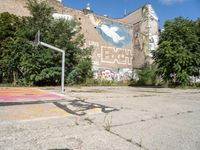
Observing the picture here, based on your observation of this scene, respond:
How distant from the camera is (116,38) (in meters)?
33.5

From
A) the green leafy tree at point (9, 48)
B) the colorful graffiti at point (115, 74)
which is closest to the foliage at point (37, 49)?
the green leafy tree at point (9, 48)

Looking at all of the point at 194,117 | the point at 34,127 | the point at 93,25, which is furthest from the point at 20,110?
the point at 93,25

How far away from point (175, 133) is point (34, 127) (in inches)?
136

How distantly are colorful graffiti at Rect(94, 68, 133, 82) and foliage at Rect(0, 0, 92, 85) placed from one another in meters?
7.35

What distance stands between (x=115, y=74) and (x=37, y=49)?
13752 millimetres

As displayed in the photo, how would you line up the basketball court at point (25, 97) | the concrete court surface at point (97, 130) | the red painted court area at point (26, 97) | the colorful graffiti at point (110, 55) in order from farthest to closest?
the colorful graffiti at point (110, 55)
the red painted court area at point (26, 97)
the basketball court at point (25, 97)
the concrete court surface at point (97, 130)

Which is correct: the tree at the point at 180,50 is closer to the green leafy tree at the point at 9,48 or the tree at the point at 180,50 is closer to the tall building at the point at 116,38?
the tall building at the point at 116,38

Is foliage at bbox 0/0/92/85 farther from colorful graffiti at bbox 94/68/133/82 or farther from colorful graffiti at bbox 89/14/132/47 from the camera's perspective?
colorful graffiti at bbox 89/14/132/47

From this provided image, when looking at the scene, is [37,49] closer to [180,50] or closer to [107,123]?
[180,50]

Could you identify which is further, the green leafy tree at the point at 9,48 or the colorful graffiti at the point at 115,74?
the colorful graffiti at the point at 115,74

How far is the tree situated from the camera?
2201 cm

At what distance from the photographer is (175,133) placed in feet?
17.9

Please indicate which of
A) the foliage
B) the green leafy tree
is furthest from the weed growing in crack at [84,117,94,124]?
the green leafy tree

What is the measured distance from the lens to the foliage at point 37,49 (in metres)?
19.7
